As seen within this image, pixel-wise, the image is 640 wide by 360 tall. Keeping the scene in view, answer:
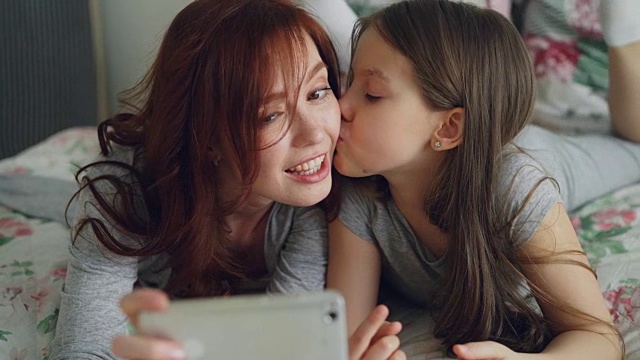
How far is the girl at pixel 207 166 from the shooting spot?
0.96m

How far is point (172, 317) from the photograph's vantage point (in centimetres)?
67

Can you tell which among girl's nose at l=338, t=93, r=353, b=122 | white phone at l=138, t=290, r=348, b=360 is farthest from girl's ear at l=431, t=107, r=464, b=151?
white phone at l=138, t=290, r=348, b=360

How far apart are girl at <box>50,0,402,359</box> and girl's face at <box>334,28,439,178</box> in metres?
0.04

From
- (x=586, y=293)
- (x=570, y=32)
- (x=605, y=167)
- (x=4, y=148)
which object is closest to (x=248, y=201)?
(x=586, y=293)

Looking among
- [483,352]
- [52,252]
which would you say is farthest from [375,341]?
[52,252]

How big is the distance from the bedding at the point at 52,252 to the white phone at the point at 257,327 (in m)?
0.42

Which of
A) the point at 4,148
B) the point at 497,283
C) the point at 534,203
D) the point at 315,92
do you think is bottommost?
the point at 4,148

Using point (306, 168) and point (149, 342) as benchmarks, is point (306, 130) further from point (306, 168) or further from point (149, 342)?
point (149, 342)

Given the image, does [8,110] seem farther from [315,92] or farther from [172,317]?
[172,317]

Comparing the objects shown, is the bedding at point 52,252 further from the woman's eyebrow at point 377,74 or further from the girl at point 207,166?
the woman's eyebrow at point 377,74

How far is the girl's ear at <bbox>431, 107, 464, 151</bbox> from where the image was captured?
104 cm

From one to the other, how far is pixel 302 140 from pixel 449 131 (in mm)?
208

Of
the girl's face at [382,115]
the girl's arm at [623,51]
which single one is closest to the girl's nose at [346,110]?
the girl's face at [382,115]

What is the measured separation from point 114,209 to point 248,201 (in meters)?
0.18
